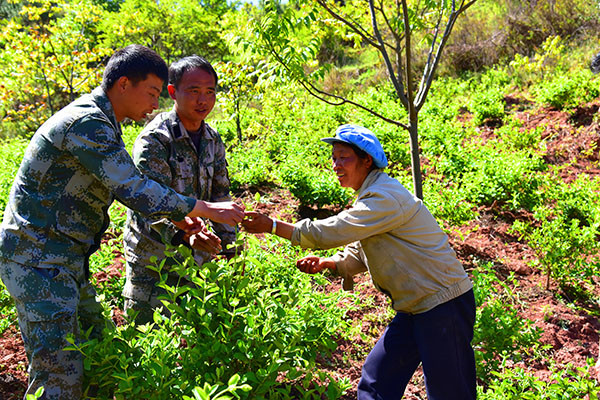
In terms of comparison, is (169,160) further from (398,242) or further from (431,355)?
(431,355)

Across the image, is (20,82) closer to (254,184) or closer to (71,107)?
(254,184)

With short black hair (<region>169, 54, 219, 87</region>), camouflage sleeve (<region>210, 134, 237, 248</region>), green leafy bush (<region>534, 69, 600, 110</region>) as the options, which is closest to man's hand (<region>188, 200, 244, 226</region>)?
camouflage sleeve (<region>210, 134, 237, 248</region>)

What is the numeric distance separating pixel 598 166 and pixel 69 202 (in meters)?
6.82

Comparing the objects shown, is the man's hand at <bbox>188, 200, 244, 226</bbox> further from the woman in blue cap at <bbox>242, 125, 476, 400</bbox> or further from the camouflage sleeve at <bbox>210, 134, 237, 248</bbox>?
the camouflage sleeve at <bbox>210, 134, 237, 248</bbox>

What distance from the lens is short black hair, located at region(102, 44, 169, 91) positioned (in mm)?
2043

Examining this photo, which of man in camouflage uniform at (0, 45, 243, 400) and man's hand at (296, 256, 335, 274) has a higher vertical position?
man in camouflage uniform at (0, 45, 243, 400)

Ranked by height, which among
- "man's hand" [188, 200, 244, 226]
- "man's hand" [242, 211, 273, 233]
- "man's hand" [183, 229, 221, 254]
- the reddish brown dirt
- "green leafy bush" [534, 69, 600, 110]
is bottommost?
the reddish brown dirt

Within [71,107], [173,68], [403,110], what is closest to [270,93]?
[403,110]

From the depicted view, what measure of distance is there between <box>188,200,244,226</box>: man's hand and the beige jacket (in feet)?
1.05

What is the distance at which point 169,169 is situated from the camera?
2.56 metres

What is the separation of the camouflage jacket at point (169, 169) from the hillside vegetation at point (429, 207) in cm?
31

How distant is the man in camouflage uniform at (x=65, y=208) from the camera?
1.88m

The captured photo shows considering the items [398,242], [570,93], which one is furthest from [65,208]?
[570,93]

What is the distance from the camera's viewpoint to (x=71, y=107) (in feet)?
6.38
